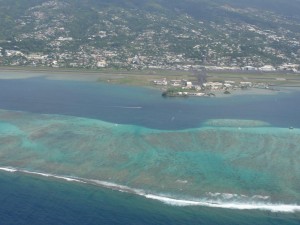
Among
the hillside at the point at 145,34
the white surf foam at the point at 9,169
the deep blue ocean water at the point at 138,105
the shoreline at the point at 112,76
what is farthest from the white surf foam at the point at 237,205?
the hillside at the point at 145,34

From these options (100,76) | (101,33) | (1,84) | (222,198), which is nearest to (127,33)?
(101,33)

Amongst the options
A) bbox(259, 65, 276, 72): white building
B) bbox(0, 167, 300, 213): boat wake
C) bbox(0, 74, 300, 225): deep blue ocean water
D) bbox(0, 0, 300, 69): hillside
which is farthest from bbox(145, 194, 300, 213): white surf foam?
bbox(259, 65, 276, 72): white building

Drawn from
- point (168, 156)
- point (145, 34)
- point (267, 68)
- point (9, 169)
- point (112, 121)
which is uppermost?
point (168, 156)

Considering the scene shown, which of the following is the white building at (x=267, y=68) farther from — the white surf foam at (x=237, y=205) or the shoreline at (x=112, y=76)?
the white surf foam at (x=237, y=205)

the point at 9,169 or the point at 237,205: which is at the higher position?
the point at 237,205

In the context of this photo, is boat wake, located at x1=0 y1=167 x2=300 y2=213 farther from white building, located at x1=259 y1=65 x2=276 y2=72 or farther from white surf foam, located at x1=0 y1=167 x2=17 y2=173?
white building, located at x1=259 y1=65 x2=276 y2=72

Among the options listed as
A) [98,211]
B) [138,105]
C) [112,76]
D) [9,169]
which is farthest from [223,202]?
[112,76]

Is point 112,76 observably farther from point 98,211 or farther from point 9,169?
point 98,211
